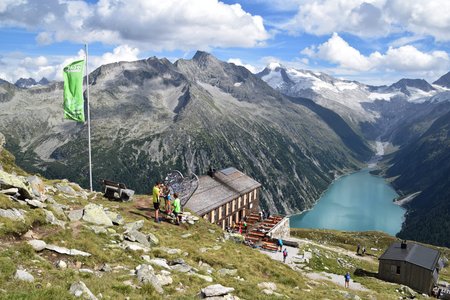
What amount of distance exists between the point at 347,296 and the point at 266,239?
38.2m

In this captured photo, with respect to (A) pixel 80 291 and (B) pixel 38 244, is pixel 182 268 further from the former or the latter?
(A) pixel 80 291

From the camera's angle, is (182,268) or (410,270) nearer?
(182,268)

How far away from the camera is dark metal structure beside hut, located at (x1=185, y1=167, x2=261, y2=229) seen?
7000 centimetres

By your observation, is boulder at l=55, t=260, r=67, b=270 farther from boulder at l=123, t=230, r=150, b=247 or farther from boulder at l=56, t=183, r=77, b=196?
boulder at l=56, t=183, r=77, b=196

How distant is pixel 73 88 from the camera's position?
40188 millimetres

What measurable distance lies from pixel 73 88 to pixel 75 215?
16.7 metres

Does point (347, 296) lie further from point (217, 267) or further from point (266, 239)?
point (266, 239)

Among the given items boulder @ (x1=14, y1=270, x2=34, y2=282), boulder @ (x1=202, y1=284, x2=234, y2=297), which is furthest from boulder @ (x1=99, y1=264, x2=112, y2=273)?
boulder @ (x1=202, y1=284, x2=234, y2=297)

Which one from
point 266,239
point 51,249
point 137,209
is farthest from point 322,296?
point 266,239

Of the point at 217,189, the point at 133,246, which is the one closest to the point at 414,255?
the point at 217,189

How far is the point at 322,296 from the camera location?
28.3 m

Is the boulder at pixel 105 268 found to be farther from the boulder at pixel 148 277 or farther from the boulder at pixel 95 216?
the boulder at pixel 95 216

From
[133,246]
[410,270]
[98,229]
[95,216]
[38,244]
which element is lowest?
[410,270]

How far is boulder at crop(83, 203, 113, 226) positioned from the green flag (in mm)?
14595
